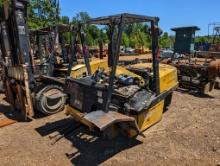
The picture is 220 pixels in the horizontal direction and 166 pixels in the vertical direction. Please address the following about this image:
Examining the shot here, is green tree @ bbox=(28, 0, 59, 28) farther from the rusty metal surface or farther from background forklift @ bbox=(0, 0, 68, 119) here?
the rusty metal surface

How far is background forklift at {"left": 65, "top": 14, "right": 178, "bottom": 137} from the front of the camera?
14.9 feet

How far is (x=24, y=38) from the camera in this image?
661 cm

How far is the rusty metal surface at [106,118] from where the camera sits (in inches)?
165

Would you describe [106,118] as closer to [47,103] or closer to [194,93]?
[47,103]

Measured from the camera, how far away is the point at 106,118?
4.36 m

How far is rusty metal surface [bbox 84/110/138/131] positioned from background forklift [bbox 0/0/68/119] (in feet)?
8.46

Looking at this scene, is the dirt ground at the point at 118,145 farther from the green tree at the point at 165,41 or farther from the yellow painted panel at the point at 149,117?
the green tree at the point at 165,41

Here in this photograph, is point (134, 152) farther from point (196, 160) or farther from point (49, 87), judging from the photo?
point (49, 87)

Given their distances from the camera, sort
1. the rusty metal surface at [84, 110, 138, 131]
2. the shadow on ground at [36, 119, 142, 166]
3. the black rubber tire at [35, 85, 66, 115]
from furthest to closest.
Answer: the black rubber tire at [35, 85, 66, 115] → the shadow on ground at [36, 119, 142, 166] → the rusty metal surface at [84, 110, 138, 131]

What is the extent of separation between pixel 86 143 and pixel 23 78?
2392 mm

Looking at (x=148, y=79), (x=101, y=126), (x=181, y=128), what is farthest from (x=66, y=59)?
(x=101, y=126)

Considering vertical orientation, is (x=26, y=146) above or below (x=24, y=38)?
below

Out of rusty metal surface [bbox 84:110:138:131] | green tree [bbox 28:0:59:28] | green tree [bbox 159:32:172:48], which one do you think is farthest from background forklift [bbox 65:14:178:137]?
green tree [bbox 159:32:172:48]

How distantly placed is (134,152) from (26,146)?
2.09 meters
